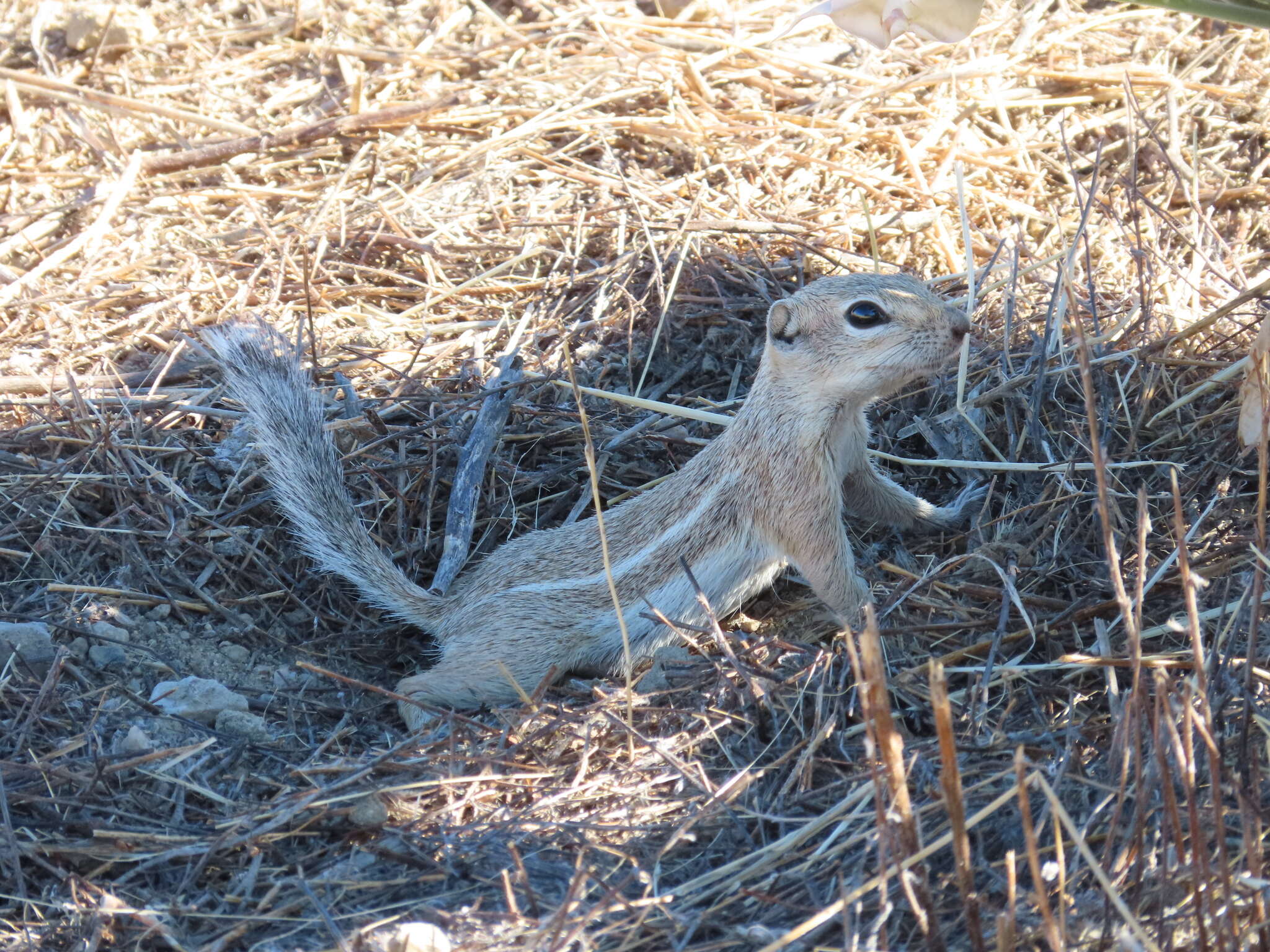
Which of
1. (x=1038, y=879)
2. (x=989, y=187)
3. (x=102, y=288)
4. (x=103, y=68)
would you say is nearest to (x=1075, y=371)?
(x=989, y=187)

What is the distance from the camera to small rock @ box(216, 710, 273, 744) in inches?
144

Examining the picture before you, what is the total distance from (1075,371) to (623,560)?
1.85 m

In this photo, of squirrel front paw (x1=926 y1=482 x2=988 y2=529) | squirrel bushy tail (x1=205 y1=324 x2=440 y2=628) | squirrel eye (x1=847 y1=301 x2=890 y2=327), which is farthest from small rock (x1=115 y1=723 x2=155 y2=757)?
squirrel front paw (x1=926 y1=482 x2=988 y2=529)

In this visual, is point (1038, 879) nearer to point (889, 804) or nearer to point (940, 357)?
point (889, 804)

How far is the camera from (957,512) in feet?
14.6

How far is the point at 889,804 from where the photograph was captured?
2471 mm

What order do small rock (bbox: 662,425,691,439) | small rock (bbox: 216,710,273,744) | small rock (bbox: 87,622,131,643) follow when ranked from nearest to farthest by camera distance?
small rock (bbox: 216,710,273,744)
small rock (bbox: 87,622,131,643)
small rock (bbox: 662,425,691,439)

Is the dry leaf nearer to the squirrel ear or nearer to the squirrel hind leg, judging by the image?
the squirrel ear

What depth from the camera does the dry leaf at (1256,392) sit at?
261 centimetres

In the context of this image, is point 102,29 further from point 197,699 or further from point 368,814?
point 368,814

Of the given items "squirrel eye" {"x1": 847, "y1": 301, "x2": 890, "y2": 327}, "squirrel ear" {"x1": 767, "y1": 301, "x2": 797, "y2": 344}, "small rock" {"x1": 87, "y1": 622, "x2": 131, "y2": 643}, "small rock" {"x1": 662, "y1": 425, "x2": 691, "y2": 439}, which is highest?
"squirrel eye" {"x1": 847, "y1": 301, "x2": 890, "y2": 327}

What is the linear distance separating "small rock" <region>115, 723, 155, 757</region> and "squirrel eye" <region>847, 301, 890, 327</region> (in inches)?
101

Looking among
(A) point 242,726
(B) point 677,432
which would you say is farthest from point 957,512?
(A) point 242,726

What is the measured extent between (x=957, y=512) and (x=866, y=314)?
0.98 m
